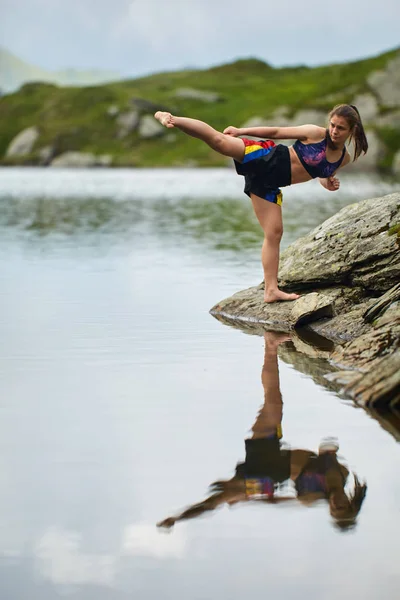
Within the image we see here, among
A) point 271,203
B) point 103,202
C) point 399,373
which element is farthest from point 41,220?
Result: point 399,373

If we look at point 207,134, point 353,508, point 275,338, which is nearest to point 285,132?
point 207,134

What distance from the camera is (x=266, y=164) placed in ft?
42.6

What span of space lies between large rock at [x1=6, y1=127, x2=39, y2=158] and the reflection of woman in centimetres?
14406

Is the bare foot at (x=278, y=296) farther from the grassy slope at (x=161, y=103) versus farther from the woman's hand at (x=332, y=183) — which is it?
the grassy slope at (x=161, y=103)

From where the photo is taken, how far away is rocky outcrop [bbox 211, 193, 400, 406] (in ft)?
40.2

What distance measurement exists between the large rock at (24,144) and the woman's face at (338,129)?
139 meters

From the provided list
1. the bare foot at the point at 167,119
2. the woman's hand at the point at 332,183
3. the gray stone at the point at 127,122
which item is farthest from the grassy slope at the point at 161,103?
the bare foot at the point at 167,119

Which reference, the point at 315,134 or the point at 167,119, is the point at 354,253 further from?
the point at 167,119

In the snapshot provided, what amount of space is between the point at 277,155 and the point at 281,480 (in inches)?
276

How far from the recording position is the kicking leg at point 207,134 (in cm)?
1174

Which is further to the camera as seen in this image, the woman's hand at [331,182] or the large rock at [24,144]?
the large rock at [24,144]

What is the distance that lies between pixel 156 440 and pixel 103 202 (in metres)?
39.1

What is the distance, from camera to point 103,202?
4603cm

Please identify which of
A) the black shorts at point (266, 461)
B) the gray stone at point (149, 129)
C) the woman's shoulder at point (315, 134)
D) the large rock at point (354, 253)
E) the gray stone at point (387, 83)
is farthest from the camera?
the gray stone at point (149, 129)
